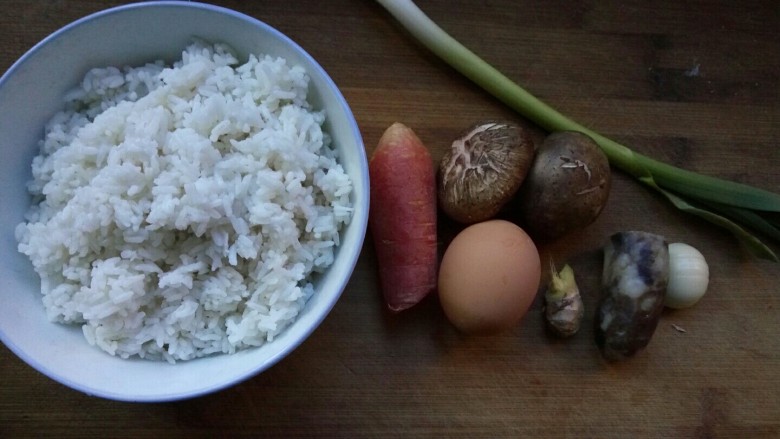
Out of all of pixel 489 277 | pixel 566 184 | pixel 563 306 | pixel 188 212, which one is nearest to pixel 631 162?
pixel 566 184

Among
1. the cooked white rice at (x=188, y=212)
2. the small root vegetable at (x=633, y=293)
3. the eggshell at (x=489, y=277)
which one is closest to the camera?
the cooked white rice at (x=188, y=212)

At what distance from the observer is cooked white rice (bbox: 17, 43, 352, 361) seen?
1.06 metres

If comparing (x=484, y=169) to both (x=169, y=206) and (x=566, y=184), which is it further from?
(x=169, y=206)

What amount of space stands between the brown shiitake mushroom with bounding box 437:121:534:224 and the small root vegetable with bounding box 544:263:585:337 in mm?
216

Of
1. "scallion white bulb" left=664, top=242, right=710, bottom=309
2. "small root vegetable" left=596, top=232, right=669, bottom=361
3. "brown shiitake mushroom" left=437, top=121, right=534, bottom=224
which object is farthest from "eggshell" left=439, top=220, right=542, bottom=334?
"scallion white bulb" left=664, top=242, right=710, bottom=309

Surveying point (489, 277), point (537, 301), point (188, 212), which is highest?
point (188, 212)

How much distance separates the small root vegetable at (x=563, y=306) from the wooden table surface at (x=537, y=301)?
0.14ft

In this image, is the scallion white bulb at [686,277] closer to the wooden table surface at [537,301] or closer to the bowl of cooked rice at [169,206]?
the wooden table surface at [537,301]

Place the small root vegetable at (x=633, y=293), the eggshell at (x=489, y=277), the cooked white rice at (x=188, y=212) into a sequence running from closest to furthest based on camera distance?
the cooked white rice at (x=188, y=212)
the eggshell at (x=489, y=277)
the small root vegetable at (x=633, y=293)

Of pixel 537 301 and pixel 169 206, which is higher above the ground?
pixel 169 206

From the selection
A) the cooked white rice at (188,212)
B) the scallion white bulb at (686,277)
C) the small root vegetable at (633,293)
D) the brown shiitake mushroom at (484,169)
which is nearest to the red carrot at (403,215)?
the brown shiitake mushroom at (484,169)

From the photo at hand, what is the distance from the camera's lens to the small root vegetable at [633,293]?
1.31m

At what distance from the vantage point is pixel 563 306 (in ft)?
4.36

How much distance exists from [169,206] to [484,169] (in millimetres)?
605
